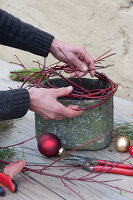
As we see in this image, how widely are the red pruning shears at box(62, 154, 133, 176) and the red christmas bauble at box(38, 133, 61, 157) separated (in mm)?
58

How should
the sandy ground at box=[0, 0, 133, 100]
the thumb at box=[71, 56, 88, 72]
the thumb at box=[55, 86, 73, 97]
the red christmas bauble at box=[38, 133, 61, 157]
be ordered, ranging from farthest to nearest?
the sandy ground at box=[0, 0, 133, 100]
the thumb at box=[71, 56, 88, 72]
the red christmas bauble at box=[38, 133, 61, 157]
the thumb at box=[55, 86, 73, 97]

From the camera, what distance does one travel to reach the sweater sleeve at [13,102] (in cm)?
112

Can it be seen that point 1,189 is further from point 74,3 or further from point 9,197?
point 74,3

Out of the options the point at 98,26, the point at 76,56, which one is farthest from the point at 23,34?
the point at 98,26

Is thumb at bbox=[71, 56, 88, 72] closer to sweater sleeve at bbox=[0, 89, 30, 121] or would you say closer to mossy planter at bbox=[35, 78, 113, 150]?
mossy planter at bbox=[35, 78, 113, 150]

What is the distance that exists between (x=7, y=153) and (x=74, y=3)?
4.77 ft

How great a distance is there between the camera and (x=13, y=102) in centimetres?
113

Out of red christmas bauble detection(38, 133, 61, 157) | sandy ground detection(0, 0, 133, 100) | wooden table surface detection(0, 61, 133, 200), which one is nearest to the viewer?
wooden table surface detection(0, 61, 133, 200)

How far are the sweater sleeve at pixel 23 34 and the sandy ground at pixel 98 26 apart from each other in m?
0.80

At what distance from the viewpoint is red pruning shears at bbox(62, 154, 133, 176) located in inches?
47.2

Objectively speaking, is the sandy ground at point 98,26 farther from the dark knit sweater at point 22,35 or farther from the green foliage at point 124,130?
the dark knit sweater at point 22,35

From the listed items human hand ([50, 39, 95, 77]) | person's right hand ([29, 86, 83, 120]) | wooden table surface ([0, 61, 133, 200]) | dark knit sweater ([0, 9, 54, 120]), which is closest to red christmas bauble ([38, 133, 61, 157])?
wooden table surface ([0, 61, 133, 200])

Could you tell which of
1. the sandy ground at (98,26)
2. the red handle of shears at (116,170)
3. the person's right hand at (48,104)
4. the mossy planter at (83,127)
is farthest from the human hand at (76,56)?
the sandy ground at (98,26)

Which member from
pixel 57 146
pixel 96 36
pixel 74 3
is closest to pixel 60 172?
pixel 57 146
